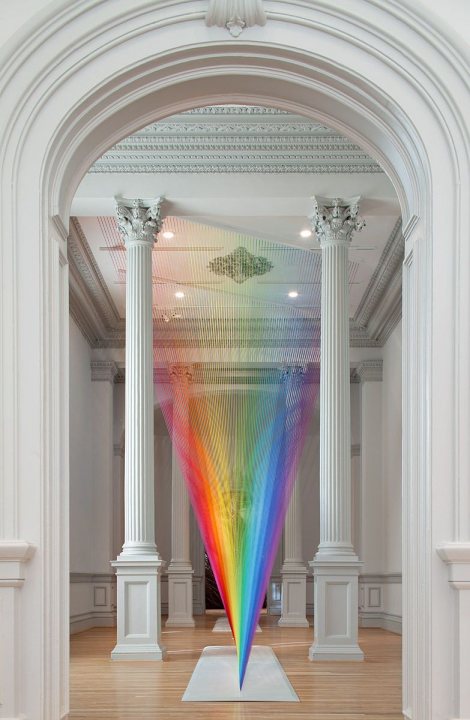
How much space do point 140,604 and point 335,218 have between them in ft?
14.9

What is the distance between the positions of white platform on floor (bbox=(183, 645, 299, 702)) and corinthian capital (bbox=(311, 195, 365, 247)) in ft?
14.8

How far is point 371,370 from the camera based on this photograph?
59.0ft

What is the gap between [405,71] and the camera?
4410 millimetres

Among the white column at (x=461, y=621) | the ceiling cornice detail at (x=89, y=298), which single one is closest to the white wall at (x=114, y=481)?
the ceiling cornice detail at (x=89, y=298)

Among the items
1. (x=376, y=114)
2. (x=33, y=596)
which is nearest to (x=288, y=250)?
(x=376, y=114)

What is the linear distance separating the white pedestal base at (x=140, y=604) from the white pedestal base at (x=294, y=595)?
640cm

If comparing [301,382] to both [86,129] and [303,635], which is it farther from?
[303,635]

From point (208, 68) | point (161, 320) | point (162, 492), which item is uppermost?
point (208, 68)

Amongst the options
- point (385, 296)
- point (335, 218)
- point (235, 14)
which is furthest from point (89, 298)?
point (235, 14)

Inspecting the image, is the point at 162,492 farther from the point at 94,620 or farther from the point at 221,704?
the point at 221,704

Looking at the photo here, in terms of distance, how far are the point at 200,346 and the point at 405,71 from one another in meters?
10.0

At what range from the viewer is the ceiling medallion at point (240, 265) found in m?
13.8

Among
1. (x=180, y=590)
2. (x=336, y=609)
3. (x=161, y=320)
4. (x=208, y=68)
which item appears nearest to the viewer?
(x=208, y=68)

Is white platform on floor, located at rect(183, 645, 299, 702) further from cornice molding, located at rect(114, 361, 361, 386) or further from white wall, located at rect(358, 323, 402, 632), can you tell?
white wall, located at rect(358, 323, 402, 632)
